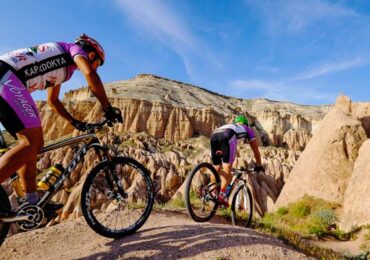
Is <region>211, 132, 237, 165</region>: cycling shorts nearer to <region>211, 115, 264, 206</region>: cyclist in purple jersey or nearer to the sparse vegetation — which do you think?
<region>211, 115, 264, 206</region>: cyclist in purple jersey

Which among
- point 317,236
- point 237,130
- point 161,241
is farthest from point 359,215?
point 161,241

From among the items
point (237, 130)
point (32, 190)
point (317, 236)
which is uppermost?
point (237, 130)

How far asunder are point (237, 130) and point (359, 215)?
825 cm

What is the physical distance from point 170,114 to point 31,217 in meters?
89.5

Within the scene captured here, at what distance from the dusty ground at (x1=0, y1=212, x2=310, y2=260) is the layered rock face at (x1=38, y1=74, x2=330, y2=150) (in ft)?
257

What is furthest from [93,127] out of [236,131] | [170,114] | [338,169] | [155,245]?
[170,114]

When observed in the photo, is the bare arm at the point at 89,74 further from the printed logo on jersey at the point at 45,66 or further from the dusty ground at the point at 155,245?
the dusty ground at the point at 155,245

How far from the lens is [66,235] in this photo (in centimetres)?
673

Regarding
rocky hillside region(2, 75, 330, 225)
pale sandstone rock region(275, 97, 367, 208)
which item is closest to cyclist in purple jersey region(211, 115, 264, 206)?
pale sandstone rock region(275, 97, 367, 208)

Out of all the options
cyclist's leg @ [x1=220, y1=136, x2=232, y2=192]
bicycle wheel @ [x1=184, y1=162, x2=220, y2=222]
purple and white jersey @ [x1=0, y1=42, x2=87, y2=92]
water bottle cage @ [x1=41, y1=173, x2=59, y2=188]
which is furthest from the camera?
cyclist's leg @ [x1=220, y1=136, x2=232, y2=192]

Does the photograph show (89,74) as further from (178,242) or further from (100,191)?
(178,242)

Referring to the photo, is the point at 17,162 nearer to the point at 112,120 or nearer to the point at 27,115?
the point at 27,115

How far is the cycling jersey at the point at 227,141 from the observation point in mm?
8277

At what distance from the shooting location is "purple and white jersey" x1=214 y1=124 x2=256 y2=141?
8.40 metres
